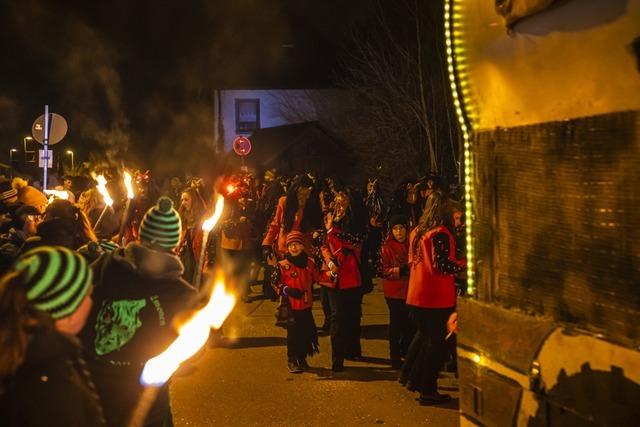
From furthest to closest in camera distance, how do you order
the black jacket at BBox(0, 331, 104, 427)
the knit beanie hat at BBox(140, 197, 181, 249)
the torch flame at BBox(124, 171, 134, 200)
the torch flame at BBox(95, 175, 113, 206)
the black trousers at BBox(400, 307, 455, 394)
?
the torch flame at BBox(95, 175, 113, 206) < the torch flame at BBox(124, 171, 134, 200) < the black trousers at BBox(400, 307, 455, 394) < the knit beanie hat at BBox(140, 197, 181, 249) < the black jacket at BBox(0, 331, 104, 427)

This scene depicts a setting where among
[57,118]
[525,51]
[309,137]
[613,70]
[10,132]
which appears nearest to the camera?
[613,70]

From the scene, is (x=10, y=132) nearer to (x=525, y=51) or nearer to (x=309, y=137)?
(x=309, y=137)

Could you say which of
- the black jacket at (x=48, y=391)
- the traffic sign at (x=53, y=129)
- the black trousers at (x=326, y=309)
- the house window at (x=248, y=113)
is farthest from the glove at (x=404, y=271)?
the house window at (x=248, y=113)

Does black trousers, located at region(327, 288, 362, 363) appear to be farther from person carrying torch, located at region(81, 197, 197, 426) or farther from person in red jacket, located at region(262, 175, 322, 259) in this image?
person carrying torch, located at region(81, 197, 197, 426)

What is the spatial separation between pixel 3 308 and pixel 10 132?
42844 millimetres

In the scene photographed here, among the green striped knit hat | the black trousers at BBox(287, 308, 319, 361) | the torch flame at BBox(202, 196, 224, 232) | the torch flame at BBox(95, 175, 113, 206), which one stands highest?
the torch flame at BBox(95, 175, 113, 206)

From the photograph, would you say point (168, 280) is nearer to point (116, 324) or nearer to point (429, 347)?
point (116, 324)

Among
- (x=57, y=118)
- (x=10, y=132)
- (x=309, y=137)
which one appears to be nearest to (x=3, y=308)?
(x=57, y=118)

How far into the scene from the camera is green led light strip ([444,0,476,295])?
2.88 meters

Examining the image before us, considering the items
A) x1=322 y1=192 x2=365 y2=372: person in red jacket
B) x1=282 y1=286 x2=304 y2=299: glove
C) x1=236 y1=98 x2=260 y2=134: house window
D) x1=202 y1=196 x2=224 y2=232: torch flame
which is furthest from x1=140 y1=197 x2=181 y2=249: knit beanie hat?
x1=236 y1=98 x2=260 y2=134: house window

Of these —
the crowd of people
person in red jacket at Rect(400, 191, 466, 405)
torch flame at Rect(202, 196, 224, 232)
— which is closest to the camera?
the crowd of people

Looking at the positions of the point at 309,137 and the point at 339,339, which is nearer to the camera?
the point at 339,339

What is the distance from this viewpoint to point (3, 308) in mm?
2352

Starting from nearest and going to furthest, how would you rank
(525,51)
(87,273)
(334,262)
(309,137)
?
(525,51), (87,273), (334,262), (309,137)
